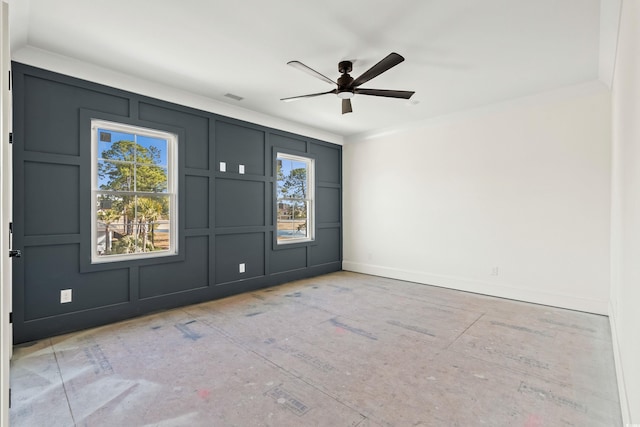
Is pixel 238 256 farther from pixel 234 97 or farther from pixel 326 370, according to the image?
pixel 326 370

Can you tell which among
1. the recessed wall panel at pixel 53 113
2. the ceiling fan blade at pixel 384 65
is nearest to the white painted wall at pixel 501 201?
the ceiling fan blade at pixel 384 65

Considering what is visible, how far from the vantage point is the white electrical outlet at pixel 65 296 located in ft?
9.90

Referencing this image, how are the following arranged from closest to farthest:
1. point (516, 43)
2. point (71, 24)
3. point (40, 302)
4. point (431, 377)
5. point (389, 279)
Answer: point (431, 377) < point (71, 24) < point (516, 43) < point (40, 302) < point (389, 279)

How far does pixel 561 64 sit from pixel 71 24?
4504mm

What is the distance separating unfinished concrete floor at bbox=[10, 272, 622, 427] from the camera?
71.7 inches

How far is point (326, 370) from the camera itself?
232 centimetres

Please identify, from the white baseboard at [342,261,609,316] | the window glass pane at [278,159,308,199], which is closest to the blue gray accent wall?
the window glass pane at [278,159,308,199]

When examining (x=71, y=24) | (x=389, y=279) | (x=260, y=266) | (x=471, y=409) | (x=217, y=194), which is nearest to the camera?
(x=471, y=409)

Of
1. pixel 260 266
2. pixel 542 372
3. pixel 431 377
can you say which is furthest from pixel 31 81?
pixel 542 372

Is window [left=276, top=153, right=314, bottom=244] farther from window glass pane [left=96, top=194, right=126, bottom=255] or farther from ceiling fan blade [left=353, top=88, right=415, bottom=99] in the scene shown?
ceiling fan blade [left=353, top=88, right=415, bottom=99]

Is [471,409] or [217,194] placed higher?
[217,194]

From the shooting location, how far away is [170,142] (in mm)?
3859

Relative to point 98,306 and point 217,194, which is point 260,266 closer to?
point 217,194

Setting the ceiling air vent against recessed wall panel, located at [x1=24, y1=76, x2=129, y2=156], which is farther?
the ceiling air vent
